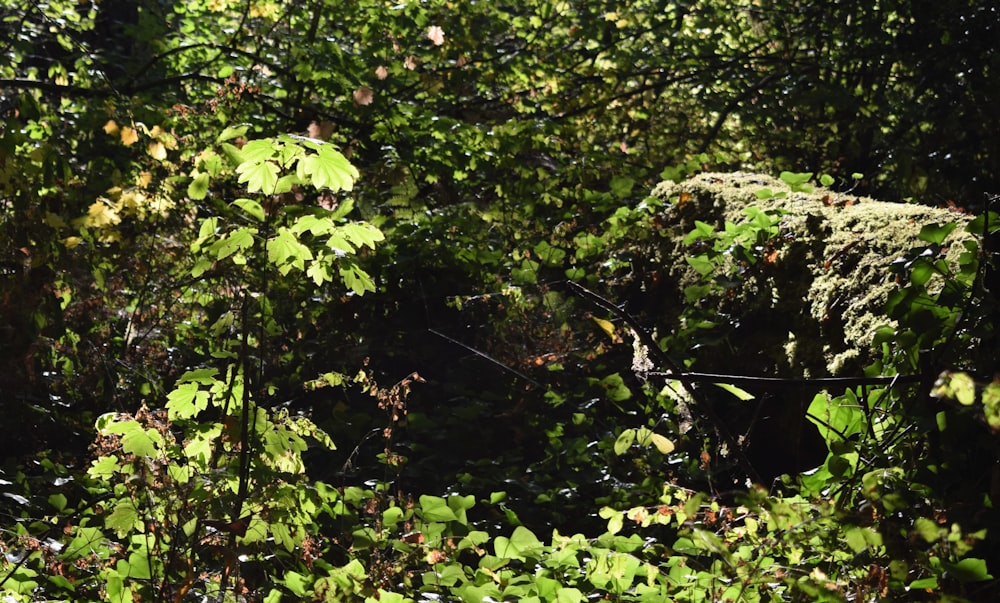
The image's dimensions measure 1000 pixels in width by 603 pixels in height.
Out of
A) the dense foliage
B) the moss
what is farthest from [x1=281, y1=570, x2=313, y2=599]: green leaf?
the moss

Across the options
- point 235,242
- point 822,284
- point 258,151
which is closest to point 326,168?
point 258,151

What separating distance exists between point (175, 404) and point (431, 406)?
240cm

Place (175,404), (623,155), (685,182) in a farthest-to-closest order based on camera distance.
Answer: (623,155)
(685,182)
(175,404)

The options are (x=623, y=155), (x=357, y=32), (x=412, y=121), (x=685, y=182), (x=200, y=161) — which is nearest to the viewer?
(x=200, y=161)

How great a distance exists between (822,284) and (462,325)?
94.7 inches

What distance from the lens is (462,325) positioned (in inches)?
203

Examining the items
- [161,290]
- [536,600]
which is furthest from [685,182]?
[161,290]

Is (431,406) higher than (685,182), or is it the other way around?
(685,182)

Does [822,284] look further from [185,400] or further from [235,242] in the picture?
[185,400]

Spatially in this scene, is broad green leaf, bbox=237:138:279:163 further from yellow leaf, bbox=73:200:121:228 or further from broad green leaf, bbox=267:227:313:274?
yellow leaf, bbox=73:200:121:228

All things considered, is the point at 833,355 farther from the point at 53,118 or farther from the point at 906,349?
the point at 53,118

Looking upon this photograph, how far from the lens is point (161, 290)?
593 cm

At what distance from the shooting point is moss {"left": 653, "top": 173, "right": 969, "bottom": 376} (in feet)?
9.84

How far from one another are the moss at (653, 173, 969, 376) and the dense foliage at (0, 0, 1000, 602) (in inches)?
3.1
